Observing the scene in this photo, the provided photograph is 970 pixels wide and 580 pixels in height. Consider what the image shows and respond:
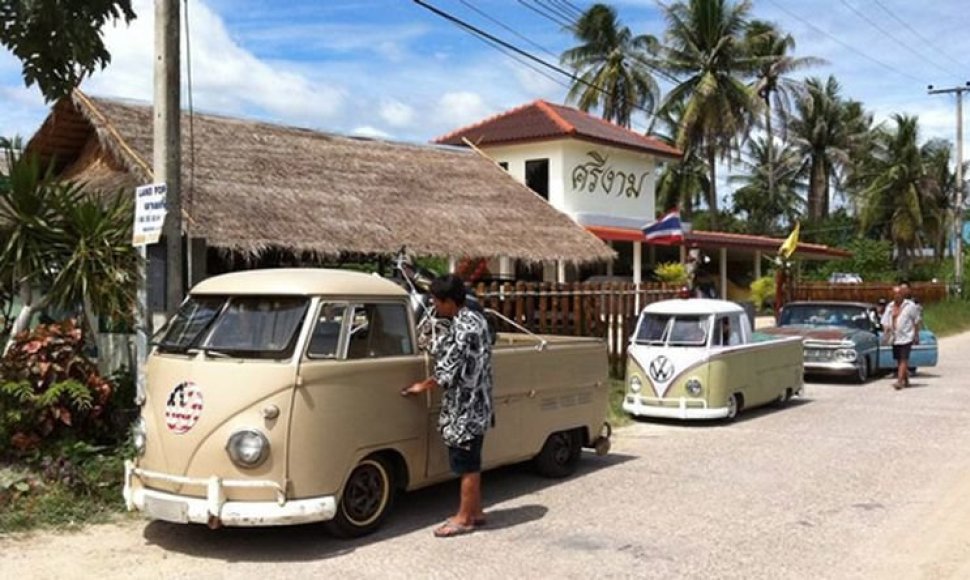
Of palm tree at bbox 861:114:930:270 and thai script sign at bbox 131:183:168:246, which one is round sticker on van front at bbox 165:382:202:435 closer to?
thai script sign at bbox 131:183:168:246

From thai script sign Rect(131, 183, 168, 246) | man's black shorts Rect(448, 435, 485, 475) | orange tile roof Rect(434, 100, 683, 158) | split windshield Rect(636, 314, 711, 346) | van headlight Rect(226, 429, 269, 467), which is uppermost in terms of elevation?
orange tile roof Rect(434, 100, 683, 158)

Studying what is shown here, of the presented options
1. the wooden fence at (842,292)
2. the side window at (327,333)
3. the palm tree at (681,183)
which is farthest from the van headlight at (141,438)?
the palm tree at (681,183)

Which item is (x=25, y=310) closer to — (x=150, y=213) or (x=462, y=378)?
(x=150, y=213)

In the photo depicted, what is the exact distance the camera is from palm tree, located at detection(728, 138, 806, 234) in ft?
200

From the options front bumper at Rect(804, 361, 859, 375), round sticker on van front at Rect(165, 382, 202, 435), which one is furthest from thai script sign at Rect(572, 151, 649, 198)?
round sticker on van front at Rect(165, 382, 202, 435)

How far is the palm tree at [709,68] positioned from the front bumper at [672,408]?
31322 mm

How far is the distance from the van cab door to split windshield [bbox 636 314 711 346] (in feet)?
21.1

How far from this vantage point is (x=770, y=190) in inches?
2457

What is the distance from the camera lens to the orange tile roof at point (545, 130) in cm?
3016

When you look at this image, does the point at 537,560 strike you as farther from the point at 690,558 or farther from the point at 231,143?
the point at 231,143

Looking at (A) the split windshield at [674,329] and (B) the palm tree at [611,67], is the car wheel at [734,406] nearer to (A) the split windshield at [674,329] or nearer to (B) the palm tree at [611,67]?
(A) the split windshield at [674,329]

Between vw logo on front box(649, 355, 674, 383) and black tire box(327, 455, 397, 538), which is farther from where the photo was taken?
vw logo on front box(649, 355, 674, 383)

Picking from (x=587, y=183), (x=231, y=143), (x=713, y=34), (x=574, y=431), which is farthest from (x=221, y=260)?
(x=713, y=34)

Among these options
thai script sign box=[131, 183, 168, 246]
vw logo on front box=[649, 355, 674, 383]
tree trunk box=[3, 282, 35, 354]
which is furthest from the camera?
vw logo on front box=[649, 355, 674, 383]
